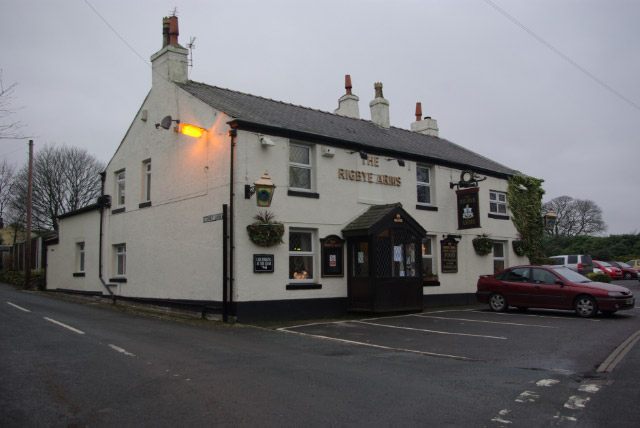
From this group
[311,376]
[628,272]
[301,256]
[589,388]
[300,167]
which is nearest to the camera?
[589,388]

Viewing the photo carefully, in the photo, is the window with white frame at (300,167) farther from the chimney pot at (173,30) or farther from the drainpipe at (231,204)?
the chimney pot at (173,30)

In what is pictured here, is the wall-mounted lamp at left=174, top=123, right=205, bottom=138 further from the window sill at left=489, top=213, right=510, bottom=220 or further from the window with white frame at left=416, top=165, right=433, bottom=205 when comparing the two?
the window sill at left=489, top=213, right=510, bottom=220

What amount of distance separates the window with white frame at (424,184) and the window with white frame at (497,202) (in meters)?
3.98

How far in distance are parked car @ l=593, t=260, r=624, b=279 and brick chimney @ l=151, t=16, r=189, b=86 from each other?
29.6 meters

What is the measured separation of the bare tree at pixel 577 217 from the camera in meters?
64.0

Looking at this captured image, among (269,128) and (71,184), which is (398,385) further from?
(71,184)

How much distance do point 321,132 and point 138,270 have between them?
8.24 m

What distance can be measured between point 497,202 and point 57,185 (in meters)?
39.1

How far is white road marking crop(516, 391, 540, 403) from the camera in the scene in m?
6.24

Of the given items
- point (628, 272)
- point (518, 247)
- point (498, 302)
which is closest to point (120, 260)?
point (498, 302)

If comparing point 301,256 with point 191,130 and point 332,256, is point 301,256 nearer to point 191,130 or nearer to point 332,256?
point 332,256

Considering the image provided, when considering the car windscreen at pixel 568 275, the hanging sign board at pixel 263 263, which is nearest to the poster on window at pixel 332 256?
the hanging sign board at pixel 263 263

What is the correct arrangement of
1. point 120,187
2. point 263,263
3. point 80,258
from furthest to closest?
1. point 80,258
2. point 120,187
3. point 263,263

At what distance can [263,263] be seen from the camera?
14.4 m
